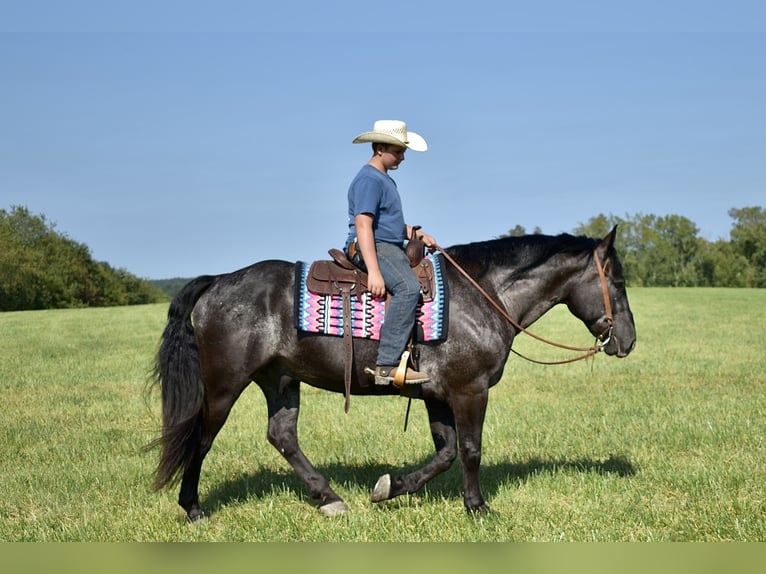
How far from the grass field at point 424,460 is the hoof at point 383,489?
151 mm

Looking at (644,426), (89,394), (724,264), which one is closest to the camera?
(644,426)

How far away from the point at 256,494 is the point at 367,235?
2.93 metres

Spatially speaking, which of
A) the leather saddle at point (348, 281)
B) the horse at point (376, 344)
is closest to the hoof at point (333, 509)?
the horse at point (376, 344)

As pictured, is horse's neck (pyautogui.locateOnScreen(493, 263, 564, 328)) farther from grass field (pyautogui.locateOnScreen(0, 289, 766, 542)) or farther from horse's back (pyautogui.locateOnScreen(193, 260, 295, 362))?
horse's back (pyautogui.locateOnScreen(193, 260, 295, 362))

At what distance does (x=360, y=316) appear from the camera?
6930 millimetres

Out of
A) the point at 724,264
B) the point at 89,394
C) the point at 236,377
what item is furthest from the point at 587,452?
the point at 724,264

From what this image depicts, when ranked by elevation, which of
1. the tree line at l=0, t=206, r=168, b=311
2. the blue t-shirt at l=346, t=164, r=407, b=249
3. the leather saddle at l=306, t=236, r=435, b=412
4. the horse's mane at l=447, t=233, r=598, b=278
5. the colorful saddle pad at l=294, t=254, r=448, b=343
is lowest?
the colorful saddle pad at l=294, t=254, r=448, b=343

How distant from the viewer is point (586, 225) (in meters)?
124

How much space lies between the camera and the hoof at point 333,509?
7.07 m

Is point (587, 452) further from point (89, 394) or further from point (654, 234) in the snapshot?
point (654, 234)

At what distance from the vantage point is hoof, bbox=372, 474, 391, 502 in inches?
271

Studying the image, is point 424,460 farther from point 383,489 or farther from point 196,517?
point 196,517

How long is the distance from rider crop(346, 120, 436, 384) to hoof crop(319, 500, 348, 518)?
4.03ft

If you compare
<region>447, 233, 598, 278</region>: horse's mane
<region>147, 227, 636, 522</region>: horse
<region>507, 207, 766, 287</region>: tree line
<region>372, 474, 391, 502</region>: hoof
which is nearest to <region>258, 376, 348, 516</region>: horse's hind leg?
<region>147, 227, 636, 522</region>: horse
